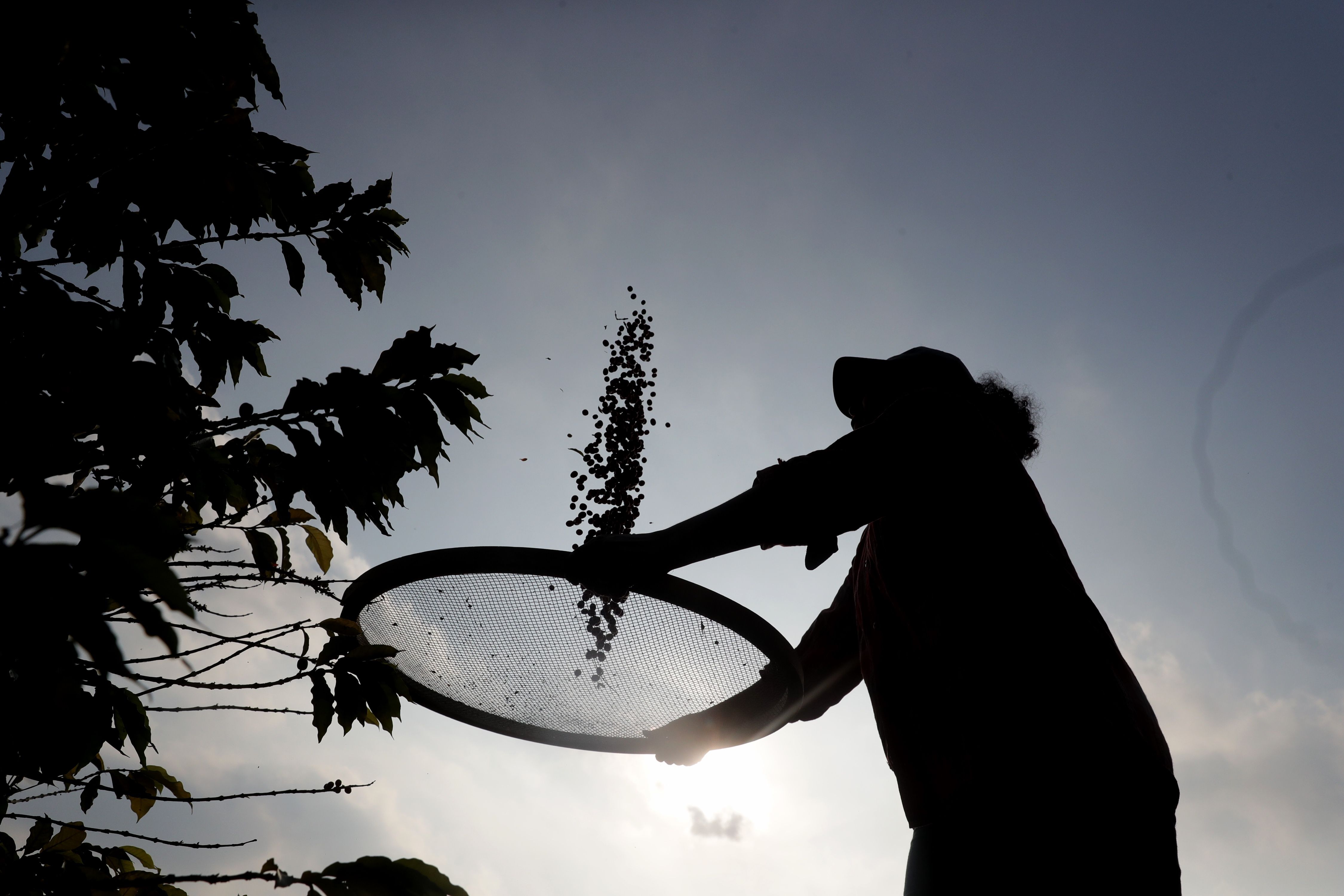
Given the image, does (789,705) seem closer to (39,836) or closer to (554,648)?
(554,648)

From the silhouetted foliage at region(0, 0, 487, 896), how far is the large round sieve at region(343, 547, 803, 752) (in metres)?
0.20

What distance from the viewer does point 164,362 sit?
1.94 m

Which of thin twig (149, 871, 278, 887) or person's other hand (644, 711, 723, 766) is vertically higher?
person's other hand (644, 711, 723, 766)

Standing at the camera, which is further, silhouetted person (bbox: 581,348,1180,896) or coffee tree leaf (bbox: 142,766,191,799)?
coffee tree leaf (bbox: 142,766,191,799)

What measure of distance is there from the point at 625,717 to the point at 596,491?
73 cm

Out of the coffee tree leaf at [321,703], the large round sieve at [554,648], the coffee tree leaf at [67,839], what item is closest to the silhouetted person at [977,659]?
the large round sieve at [554,648]

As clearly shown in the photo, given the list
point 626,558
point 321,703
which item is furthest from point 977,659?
point 321,703

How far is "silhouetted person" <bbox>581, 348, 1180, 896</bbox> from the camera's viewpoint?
5.30 feet

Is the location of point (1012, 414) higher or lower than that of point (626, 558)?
higher

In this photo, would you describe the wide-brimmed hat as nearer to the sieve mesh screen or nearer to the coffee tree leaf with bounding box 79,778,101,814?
the sieve mesh screen

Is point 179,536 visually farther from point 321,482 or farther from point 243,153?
point 243,153

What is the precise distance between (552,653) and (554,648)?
0.10 ft

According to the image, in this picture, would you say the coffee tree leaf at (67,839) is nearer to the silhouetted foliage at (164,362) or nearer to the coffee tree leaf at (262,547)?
the silhouetted foliage at (164,362)

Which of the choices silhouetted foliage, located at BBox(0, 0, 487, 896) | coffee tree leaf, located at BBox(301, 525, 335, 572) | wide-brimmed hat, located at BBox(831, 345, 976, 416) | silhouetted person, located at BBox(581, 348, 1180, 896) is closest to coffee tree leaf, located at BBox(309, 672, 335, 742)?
silhouetted foliage, located at BBox(0, 0, 487, 896)
